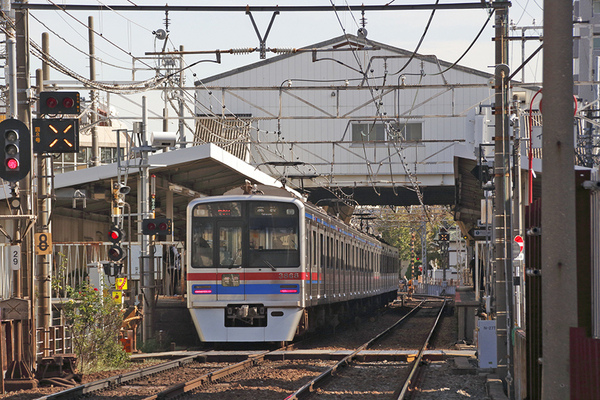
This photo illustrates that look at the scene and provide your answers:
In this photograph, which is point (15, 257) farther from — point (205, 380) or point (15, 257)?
point (205, 380)

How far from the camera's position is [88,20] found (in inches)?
1414

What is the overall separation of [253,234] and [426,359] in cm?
382

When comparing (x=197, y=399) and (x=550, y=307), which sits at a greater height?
(x=550, y=307)

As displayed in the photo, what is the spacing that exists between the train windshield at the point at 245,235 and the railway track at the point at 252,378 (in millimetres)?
1750

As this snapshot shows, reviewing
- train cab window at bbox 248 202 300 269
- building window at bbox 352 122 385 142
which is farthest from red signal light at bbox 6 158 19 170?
building window at bbox 352 122 385 142

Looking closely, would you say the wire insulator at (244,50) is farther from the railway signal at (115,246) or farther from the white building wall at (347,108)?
the white building wall at (347,108)

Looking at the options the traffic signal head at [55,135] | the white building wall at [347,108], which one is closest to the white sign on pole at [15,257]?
the traffic signal head at [55,135]

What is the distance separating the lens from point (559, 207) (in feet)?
15.4

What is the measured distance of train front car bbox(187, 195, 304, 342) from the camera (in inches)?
575

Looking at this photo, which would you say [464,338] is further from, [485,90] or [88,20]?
[88,20]

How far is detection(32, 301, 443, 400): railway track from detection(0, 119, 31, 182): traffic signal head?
9.45 ft

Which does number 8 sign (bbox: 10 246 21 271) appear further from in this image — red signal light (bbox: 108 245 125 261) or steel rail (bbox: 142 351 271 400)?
red signal light (bbox: 108 245 125 261)

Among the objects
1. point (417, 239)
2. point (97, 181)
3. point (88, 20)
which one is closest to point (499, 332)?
point (97, 181)

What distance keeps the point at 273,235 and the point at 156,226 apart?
7.45 feet
